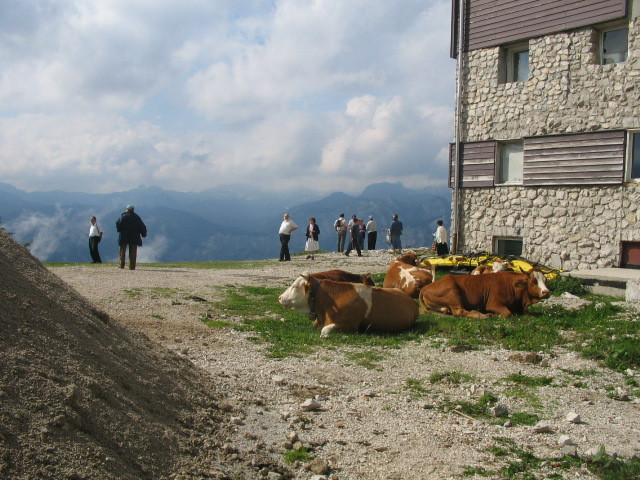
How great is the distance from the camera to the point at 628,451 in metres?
5.23

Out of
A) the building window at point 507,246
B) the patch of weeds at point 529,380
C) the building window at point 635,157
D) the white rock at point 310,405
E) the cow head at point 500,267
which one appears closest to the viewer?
the white rock at point 310,405

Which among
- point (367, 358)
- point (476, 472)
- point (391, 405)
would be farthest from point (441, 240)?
point (476, 472)

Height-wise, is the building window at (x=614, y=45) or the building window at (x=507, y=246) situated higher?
the building window at (x=614, y=45)

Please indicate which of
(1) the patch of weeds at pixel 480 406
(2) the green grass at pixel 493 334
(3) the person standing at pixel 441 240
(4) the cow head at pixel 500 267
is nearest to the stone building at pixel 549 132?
(3) the person standing at pixel 441 240

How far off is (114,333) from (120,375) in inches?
45.2

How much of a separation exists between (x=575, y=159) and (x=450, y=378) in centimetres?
1349

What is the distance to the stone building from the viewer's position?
1742 centimetres

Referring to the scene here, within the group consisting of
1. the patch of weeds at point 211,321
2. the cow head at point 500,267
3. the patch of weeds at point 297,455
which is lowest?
the patch of weeds at point 297,455

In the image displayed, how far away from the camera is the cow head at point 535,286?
11854 mm

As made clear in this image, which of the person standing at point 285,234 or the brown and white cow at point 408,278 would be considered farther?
the person standing at point 285,234

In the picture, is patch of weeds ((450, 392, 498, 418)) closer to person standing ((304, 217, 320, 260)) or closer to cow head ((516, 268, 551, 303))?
cow head ((516, 268, 551, 303))

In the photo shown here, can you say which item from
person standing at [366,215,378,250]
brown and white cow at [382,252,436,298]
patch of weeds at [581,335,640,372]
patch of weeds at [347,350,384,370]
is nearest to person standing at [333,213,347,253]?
person standing at [366,215,378,250]

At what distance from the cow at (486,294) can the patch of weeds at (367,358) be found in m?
3.86

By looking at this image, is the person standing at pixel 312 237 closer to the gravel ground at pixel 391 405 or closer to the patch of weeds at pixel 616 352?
the gravel ground at pixel 391 405
